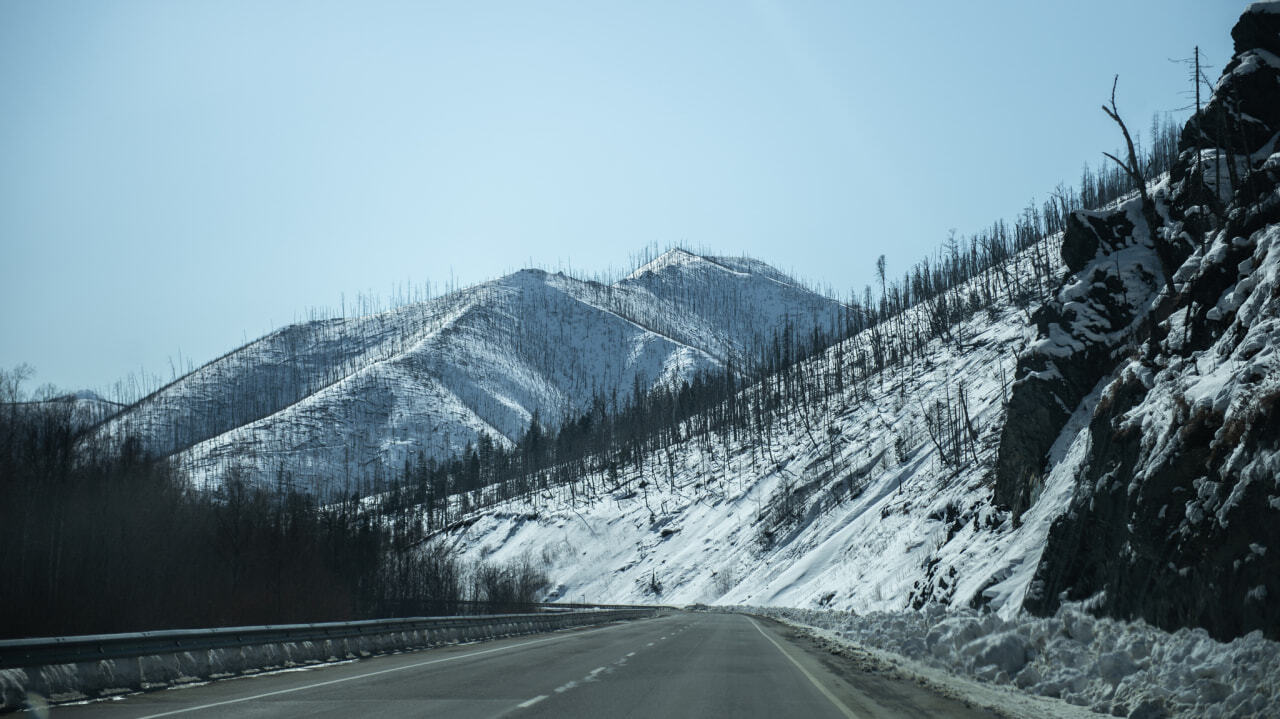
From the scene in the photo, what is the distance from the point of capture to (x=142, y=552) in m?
40.4

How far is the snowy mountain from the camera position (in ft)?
42.1

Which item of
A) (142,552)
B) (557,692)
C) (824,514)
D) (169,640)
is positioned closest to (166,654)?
(169,640)

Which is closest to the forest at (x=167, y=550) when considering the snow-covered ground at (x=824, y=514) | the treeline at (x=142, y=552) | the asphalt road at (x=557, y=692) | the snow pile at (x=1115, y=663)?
the treeline at (x=142, y=552)

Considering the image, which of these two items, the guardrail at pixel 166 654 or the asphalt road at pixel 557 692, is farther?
the guardrail at pixel 166 654

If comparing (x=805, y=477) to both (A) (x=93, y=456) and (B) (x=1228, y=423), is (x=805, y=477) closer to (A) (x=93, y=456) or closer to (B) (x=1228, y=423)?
(A) (x=93, y=456)

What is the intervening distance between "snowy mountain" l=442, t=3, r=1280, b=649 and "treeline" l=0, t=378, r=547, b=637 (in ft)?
75.8

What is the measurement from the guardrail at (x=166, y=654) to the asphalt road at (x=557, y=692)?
1.96 feet

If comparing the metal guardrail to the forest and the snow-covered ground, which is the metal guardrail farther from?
the snow-covered ground

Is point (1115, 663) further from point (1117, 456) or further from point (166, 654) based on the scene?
point (166, 654)

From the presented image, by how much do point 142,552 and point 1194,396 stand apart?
41.0 meters

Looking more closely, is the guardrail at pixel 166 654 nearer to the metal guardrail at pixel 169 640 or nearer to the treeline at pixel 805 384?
the metal guardrail at pixel 169 640

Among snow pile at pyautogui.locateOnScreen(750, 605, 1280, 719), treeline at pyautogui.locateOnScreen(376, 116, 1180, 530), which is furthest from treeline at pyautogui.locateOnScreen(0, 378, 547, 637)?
treeline at pyautogui.locateOnScreen(376, 116, 1180, 530)

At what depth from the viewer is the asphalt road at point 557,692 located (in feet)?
35.6

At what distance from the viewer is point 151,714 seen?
400 inches
